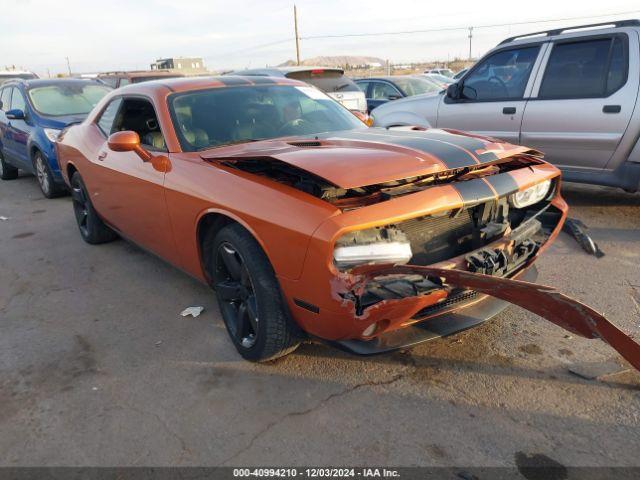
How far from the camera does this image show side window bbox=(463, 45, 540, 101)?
571 cm

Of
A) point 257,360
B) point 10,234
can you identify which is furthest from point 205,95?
point 10,234

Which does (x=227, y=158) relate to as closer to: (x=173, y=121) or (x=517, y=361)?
(x=173, y=121)

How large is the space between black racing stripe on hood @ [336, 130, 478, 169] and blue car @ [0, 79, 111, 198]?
5.73 metres

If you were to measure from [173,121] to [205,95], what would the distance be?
378 mm

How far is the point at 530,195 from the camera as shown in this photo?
3.09m

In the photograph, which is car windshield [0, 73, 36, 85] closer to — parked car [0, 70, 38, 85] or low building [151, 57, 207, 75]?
parked car [0, 70, 38, 85]

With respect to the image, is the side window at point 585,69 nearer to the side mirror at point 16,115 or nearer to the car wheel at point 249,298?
the car wheel at point 249,298

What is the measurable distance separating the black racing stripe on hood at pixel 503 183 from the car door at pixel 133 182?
2.11m

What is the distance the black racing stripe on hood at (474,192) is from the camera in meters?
2.53

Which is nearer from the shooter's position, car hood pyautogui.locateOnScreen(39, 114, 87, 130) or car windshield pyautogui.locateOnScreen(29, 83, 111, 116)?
car hood pyautogui.locateOnScreen(39, 114, 87, 130)

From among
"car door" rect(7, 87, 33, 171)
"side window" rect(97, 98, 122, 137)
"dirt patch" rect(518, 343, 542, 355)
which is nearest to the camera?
"dirt patch" rect(518, 343, 542, 355)

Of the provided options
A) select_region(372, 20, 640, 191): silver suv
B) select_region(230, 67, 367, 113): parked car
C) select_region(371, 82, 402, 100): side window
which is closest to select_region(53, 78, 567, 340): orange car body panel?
select_region(372, 20, 640, 191): silver suv

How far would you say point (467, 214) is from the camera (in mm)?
2746

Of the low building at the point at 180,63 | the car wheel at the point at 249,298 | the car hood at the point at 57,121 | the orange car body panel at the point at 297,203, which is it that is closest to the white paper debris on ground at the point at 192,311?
the orange car body panel at the point at 297,203
